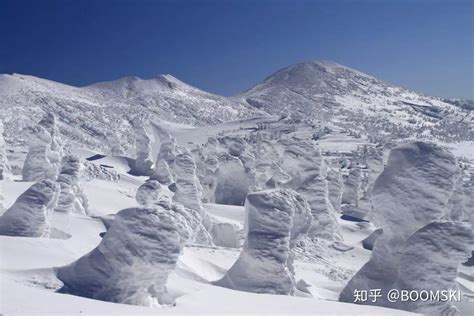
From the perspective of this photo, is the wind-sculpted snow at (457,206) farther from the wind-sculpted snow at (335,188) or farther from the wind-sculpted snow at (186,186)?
the wind-sculpted snow at (186,186)

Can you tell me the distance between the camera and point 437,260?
14.1 metres

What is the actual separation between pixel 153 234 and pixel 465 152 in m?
124

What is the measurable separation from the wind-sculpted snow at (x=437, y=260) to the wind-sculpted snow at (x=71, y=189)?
1392cm

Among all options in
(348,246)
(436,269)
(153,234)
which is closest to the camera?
(153,234)

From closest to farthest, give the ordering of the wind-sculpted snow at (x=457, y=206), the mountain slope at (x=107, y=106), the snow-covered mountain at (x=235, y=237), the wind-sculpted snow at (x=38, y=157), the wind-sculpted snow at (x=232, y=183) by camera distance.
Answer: the snow-covered mountain at (x=235, y=237) < the wind-sculpted snow at (x=38, y=157) < the wind-sculpted snow at (x=457, y=206) < the wind-sculpted snow at (x=232, y=183) < the mountain slope at (x=107, y=106)

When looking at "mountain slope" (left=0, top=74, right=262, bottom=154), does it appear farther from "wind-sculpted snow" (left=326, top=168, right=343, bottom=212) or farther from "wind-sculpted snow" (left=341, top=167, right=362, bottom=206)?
"wind-sculpted snow" (left=326, top=168, right=343, bottom=212)

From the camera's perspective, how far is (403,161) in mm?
16250

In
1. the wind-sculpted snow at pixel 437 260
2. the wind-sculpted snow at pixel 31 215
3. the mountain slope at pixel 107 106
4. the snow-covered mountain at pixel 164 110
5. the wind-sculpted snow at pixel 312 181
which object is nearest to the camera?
the wind-sculpted snow at pixel 437 260

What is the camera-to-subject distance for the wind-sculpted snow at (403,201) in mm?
15719

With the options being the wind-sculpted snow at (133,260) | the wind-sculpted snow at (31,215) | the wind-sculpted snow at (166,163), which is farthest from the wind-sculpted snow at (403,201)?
the wind-sculpted snow at (166,163)

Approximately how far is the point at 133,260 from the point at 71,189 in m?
11.9

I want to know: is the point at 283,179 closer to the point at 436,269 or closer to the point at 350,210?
the point at 350,210

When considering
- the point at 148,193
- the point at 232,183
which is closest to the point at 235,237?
the point at 148,193

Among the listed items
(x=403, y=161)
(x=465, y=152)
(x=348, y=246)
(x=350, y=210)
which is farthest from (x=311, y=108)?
(x=403, y=161)
